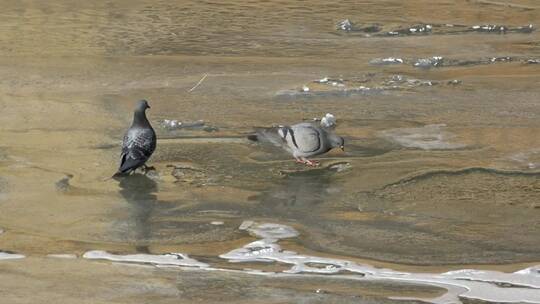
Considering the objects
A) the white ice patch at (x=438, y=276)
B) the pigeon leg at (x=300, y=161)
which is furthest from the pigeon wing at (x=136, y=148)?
the white ice patch at (x=438, y=276)

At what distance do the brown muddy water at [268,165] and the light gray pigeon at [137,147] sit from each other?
0.42 feet

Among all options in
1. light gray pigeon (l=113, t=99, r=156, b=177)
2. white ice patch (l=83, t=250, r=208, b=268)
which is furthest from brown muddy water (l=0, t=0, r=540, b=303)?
light gray pigeon (l=113, t=99, r=156, b=177)

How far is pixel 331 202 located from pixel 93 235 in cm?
155

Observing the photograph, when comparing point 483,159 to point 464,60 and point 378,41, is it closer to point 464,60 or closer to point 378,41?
point 464,60

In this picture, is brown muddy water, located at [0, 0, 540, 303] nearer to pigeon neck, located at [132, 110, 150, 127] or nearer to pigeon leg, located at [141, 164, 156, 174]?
pigeon leg, located at [141, 164, 156, 174]

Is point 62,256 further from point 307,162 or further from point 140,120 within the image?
point 307,162

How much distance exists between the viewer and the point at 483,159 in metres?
8.64

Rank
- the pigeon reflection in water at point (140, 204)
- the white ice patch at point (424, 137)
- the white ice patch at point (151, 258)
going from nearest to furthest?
the white ice patch at point (151, 258) → the pigeon reflection in water at point (140, 204) → the white ice patch at point (424, 137)

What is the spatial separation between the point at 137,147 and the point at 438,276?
267 centimetres

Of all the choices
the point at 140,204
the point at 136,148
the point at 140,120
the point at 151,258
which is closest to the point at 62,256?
the point at 151,258

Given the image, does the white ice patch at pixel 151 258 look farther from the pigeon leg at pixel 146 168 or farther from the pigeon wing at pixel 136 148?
the pigeon leg at pixel 146 168

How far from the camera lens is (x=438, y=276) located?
607cm

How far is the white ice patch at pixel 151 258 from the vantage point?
629 centimetres

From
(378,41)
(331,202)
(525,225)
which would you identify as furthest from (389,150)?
(378,41)
